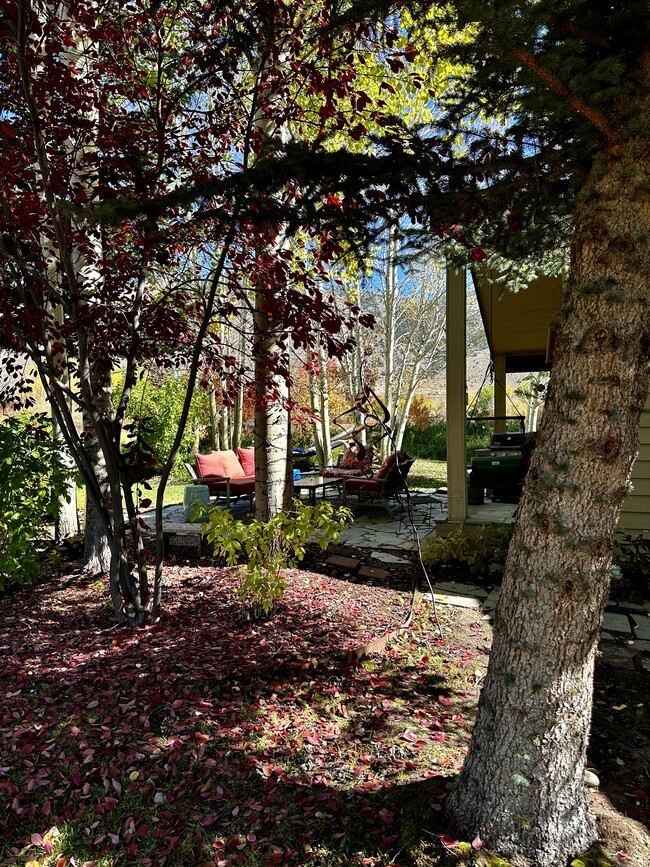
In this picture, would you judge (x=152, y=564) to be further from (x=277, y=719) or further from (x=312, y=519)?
(x=277, y=719)

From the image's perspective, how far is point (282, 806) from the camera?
1.83 meters

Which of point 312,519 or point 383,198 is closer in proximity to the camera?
point 383,198

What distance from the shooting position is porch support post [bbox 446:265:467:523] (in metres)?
5.29

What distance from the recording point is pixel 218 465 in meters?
7.43

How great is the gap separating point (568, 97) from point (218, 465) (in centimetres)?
652

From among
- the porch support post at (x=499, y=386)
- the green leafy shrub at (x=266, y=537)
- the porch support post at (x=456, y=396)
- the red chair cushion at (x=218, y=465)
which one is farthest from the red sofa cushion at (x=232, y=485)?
the porch support post at (x=499, y=386)

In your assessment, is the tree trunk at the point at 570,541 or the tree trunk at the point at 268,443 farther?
the tree trunk at the point at 268,443

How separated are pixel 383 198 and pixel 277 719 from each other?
218 centimetres

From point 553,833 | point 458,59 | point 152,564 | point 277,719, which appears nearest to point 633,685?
point 553,833

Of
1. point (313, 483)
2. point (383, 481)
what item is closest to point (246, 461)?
point (313, 483)

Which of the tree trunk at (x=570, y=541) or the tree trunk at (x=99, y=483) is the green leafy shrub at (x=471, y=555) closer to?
the tree trunk at (x=99, y=483)

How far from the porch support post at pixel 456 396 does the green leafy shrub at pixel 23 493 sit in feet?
11.8

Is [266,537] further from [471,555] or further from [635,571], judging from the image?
[635,571]

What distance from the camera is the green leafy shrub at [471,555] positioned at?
14.7ft
